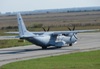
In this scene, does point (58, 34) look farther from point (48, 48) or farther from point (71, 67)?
point (71, 67)

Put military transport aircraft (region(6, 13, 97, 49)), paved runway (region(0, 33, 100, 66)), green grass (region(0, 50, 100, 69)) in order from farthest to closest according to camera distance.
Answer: military transport aircraft (region(6, 13, 97, 49)), paved runway (region(0, 33, 100, 66)), green grass (region(0, 50, 100, 69))

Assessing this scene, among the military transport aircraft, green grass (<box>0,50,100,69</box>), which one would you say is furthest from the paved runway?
green grass (<box>0,50,100,69</box>)

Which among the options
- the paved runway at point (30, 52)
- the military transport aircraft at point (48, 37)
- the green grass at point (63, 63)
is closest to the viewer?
the green grass at point (63, 63)

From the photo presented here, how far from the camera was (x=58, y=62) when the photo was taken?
34.8 metres

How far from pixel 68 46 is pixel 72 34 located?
1869 mm

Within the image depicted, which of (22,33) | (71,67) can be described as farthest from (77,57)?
(22,33)

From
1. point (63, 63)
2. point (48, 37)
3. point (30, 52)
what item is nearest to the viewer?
point (63, 63)

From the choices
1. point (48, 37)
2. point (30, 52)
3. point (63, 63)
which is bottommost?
point (30, 52)

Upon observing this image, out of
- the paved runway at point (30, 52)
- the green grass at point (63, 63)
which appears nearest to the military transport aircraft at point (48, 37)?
the paved runway at point (30, 52)

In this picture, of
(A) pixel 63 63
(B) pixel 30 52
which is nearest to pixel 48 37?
(B) pixel 30 52

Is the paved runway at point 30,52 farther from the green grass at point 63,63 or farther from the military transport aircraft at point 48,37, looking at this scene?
the green grass at point 63,63

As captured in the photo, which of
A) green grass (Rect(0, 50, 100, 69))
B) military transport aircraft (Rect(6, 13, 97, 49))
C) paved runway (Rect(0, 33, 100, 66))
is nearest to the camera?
green grass (Rect(0, 50, 100, 69))

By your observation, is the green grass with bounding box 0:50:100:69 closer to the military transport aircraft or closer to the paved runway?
the paved runway

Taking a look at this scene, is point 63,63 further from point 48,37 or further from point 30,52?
point 48,37
